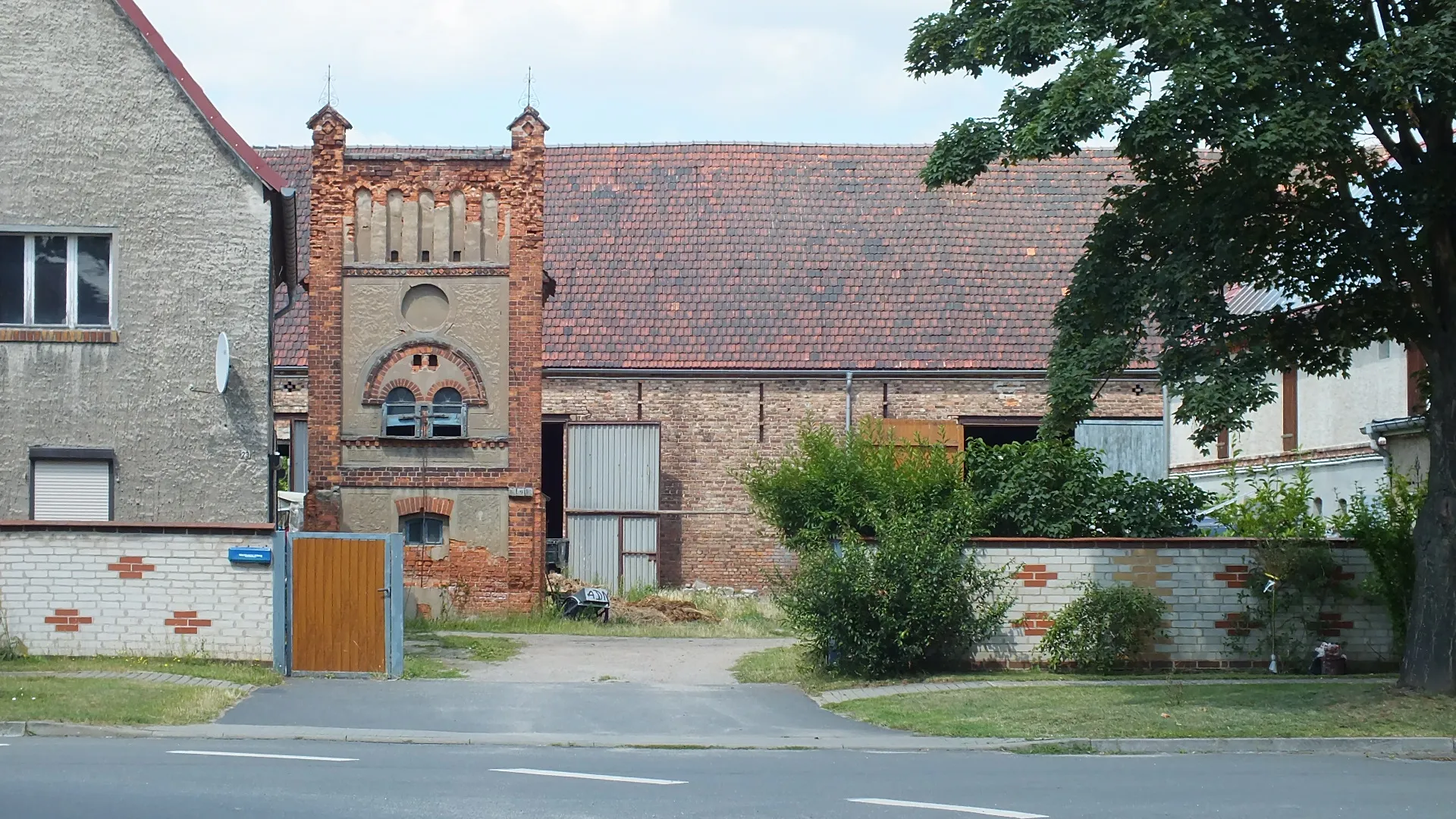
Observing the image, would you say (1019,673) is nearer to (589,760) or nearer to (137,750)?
(589,760)

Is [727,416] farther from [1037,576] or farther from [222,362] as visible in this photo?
[1037,576]

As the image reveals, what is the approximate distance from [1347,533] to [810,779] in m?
10.5

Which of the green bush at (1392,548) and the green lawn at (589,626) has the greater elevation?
the green bush at (1392,548)

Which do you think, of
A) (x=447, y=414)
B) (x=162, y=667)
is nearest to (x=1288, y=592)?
(x=162, y=667)

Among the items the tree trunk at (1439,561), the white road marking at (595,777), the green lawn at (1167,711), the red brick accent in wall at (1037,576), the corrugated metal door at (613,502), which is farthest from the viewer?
the corrugated metal door at (613,502)

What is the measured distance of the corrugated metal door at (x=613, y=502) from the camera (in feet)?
103

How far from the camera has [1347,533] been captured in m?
19.2

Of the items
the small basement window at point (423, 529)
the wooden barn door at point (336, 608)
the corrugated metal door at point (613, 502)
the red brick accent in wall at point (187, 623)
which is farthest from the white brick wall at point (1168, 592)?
the corrugated metal door at point (613, 502)

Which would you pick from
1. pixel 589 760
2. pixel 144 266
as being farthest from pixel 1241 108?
pixel 144 266

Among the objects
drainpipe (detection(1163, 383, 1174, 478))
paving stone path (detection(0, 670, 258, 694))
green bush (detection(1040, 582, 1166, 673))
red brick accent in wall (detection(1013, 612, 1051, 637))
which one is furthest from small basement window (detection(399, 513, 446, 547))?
drainpipe (detection(1163, 383, 1174, 478))

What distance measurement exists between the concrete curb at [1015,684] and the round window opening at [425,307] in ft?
38.6

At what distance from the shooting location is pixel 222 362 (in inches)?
785

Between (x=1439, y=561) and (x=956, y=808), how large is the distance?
7820mm

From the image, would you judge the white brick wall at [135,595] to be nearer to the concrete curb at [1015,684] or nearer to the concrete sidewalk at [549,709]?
the concrete sidewalk at [549,709]
